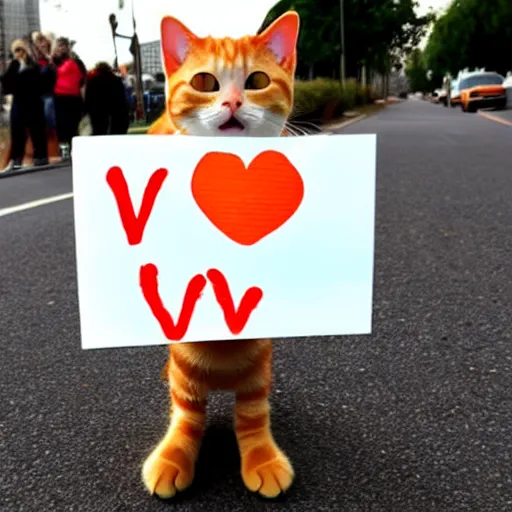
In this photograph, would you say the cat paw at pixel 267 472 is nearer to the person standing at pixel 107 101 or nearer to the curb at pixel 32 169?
the curb at pixel 32 169

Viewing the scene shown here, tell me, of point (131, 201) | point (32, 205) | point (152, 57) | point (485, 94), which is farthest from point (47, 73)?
point (485, 94)

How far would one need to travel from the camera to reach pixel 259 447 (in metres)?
1.85

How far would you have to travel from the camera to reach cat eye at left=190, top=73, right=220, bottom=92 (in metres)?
1.62

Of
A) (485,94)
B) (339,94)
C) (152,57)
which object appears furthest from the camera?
(485,94)

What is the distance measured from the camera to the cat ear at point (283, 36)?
1649 mm

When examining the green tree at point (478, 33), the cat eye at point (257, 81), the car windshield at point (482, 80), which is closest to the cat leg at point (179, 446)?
the cat eye at point (257, 81)

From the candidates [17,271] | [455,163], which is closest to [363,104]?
[455,163]

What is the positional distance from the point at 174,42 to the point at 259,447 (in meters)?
1.00

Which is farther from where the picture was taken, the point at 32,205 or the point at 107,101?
the point at 107,101

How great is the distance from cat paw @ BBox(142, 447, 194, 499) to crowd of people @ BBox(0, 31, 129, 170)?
7.52 meters

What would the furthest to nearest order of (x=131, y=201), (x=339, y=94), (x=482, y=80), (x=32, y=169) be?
(x=482, y=80) < (x=339, y=94) < (x=32, y=169) < (x=131, y=201)

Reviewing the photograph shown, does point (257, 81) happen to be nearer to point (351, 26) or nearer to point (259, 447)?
point (259, 447)

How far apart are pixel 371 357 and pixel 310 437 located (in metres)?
0.71

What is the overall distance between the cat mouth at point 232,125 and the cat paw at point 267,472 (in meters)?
0.80
